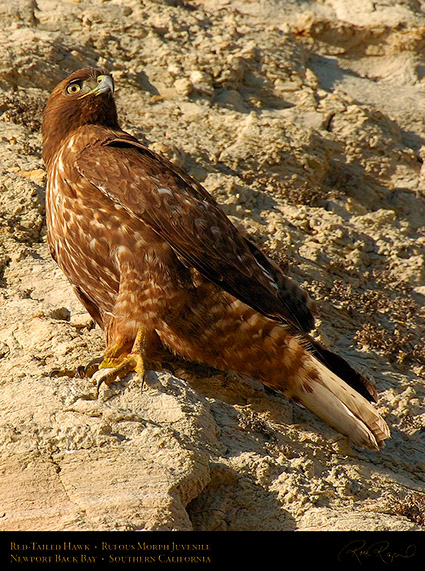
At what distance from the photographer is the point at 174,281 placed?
17.8 ft

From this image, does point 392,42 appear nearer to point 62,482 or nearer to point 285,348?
point 285,348

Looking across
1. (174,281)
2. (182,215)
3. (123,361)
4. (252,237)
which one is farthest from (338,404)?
(252,237)

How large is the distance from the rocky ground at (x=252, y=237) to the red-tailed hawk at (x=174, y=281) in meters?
0.34

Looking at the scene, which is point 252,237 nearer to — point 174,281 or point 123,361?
point 174,281

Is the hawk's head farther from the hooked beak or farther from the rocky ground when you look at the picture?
the rocky ground

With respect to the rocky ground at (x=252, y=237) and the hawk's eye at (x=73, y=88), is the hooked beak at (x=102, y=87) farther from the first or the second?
the rocky ground at (x=252, y=237)

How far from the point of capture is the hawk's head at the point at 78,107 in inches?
248

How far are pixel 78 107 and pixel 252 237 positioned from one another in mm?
2129

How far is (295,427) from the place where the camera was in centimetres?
579

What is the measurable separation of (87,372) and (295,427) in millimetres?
1563

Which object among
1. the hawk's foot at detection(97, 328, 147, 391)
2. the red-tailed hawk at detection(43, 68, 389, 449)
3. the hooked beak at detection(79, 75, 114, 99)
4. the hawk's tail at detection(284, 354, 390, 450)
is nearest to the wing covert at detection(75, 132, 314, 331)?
the red-tailed hawk at detection(43, 68, 389, 449)

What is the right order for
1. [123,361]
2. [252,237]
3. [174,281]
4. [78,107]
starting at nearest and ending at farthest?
[123,361], [174,281], [78,107], [252,237]

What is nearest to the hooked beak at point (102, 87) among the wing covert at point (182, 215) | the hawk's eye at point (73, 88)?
the hawk's eye at point (73, 88)

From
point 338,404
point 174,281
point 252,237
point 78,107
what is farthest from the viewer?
point 252,237
